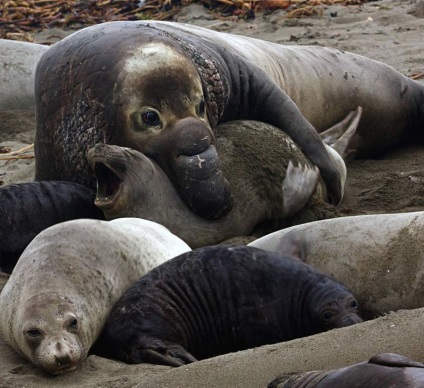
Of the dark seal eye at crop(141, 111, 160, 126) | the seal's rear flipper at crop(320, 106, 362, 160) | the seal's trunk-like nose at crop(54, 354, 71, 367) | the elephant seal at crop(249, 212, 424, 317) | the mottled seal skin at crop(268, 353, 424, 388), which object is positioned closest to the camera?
the mottled seal skin at crop(268, 353, 424, 388)

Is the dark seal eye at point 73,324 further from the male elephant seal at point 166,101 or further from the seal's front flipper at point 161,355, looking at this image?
the male elephant seal at point 166,101

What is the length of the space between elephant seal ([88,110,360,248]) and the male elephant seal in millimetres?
102

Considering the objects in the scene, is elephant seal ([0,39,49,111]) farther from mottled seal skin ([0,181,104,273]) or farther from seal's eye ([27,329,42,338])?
seal's eye ([27,329,42,338])

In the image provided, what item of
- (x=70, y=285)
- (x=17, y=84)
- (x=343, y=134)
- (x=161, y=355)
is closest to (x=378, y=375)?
(x=161, y=355)

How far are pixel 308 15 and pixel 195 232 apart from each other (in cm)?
659

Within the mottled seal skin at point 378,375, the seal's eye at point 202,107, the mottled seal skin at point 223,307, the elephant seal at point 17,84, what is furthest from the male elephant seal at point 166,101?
the mottled seal skin at point 378,375

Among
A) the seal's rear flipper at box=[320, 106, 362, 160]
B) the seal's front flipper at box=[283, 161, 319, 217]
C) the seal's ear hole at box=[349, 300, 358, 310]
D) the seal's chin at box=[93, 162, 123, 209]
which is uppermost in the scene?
the seal's ear hole at box=[349, 300, 358, 310]

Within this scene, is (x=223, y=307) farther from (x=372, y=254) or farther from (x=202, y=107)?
(x=202, y=107)

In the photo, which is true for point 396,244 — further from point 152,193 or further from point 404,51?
point 404,51

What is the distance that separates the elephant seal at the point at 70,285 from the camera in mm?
4383

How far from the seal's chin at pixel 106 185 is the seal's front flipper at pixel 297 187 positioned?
3.26 feet

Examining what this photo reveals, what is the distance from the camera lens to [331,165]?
722 cm

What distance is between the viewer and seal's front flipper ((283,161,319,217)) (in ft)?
21.9

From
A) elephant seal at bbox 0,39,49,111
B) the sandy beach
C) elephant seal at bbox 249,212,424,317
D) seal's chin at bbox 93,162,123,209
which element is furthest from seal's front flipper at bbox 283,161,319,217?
elephant seal at bbox 0,39,49,111
